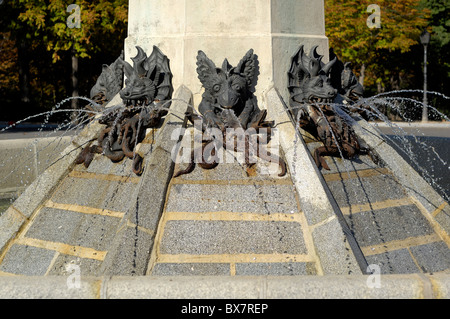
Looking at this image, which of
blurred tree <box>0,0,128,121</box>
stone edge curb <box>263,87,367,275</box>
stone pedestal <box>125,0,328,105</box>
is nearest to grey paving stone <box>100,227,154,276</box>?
stone edge curb <box>263,87,367,275</box>

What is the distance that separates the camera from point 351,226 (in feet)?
17.1

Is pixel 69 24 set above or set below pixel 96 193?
above

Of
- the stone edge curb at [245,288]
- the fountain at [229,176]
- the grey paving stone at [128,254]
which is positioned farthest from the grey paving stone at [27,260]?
the stone edge curb at [245,288]

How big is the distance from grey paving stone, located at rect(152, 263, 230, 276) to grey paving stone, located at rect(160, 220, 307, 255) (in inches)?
4.9

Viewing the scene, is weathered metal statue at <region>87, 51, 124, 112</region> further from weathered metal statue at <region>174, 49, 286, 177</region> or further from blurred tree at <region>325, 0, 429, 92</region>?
blurred tree at <region>325, 0, 429, 92</region>

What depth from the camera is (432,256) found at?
5418 mm

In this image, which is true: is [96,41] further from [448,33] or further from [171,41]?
[448,33]

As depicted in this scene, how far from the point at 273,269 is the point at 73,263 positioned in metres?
1.80

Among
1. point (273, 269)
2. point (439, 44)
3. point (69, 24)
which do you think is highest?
point (439, 44)

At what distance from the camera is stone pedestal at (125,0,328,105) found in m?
6.24

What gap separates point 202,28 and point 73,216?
2.41 meters

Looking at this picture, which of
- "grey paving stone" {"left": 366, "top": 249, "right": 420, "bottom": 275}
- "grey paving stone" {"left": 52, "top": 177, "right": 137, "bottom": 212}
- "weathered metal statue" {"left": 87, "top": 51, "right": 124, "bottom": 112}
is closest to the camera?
"grey paving stone" {"left": 366, "top": 249, "right": 420, "bottom": 275}

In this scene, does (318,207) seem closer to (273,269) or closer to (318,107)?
(273,269)

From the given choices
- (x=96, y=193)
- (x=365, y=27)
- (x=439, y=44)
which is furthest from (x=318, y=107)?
(x=439, y=44)
